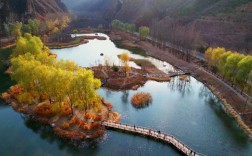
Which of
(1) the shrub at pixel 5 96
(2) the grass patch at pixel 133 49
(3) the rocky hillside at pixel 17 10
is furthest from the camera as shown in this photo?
(3) the rocky hillside at pixel 17 10

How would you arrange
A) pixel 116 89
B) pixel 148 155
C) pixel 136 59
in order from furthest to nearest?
1. pixel 136 59
2. pixel 116 89
3. pixel 148 155

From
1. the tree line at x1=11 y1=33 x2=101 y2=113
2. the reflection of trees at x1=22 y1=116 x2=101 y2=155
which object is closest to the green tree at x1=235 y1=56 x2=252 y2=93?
the tree line at x1=11 y1=33 x2=101 y2=113

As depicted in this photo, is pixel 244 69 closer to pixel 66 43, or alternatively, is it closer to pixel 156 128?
pixel 156 128

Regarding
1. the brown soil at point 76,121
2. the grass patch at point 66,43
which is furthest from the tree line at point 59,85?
the grass patch at point 66,43

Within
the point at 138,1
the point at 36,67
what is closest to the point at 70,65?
the point at 36,67

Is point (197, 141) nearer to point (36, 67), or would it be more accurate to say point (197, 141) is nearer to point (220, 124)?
point (220, 124)

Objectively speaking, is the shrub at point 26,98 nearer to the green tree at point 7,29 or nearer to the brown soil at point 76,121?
the brown soil at point 76,121

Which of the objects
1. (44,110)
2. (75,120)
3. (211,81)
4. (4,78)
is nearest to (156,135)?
(75,120)
